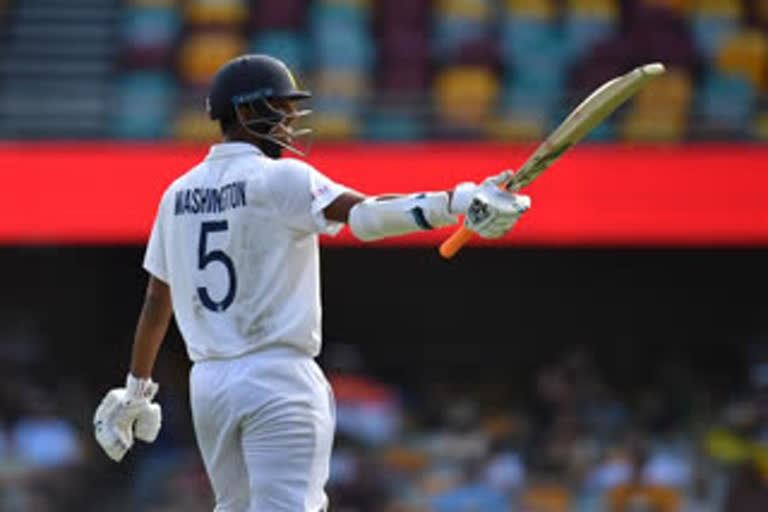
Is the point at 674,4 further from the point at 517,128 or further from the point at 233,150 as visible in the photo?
the point at 233,150

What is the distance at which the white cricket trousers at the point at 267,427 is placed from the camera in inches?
183

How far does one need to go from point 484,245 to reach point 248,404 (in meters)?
6.04

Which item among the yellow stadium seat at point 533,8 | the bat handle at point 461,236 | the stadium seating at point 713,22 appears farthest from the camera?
the yellow stadium seat at point 533,8

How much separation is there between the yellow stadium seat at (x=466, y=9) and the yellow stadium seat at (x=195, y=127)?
1.89 m

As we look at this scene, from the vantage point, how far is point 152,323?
5164mm

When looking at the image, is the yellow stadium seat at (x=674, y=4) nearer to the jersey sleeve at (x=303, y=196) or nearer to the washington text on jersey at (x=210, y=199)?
the washington text on jersey at (x=210, y=199)

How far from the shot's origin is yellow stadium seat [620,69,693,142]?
10094 millimetres

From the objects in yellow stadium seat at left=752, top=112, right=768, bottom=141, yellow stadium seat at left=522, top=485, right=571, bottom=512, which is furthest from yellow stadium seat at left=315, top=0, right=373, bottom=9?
yellow stadium seat at left=522, top=485, right=571, bottom=512

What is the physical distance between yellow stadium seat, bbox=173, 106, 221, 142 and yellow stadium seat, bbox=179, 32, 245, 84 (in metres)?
0.85

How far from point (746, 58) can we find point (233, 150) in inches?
269

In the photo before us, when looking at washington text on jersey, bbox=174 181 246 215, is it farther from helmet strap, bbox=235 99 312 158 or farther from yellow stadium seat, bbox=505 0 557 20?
yellow stadium seat, bbox=505 0 557 20

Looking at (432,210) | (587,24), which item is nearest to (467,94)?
(587,24)

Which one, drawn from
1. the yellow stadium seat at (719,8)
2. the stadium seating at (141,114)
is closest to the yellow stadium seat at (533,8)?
the yellow stadium seat at (719,8)

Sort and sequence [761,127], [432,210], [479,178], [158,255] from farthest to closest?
[761,127] < [479,178] < [158,255] < [432,210]
